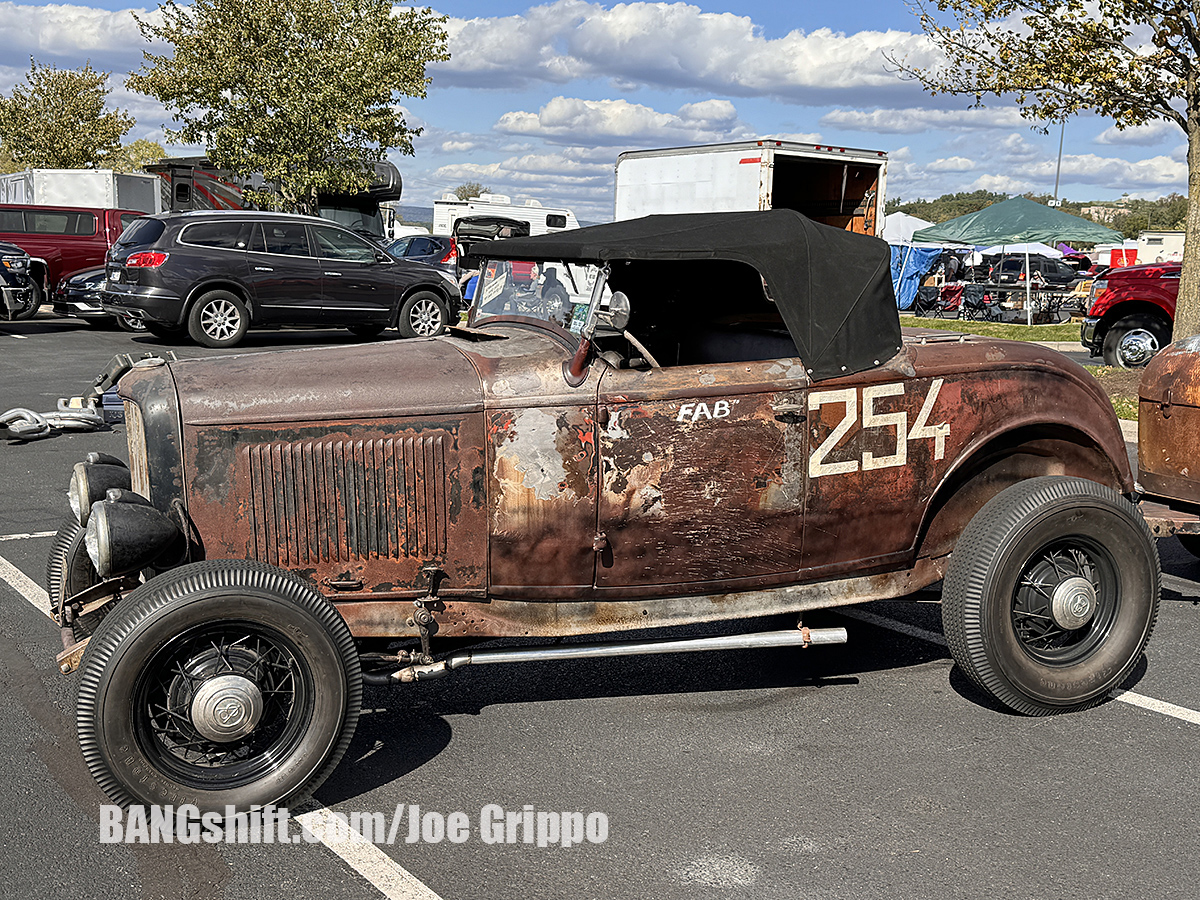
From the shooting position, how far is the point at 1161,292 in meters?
13.8

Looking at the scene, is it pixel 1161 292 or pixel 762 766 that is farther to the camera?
pixel 1161 292

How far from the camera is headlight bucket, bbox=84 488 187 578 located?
3.23 m

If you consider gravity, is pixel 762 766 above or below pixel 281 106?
below

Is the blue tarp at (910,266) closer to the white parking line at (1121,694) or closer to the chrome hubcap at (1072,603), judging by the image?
the white parking line at (1121,694)

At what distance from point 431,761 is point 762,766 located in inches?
46.2

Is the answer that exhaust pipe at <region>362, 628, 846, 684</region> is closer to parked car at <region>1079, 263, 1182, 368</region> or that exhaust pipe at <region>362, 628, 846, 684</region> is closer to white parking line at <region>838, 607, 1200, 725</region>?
white parking line at <region>838, 607, 1200, 725</region>

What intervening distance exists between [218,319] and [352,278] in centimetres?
207

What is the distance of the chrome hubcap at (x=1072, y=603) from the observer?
4.04 metres

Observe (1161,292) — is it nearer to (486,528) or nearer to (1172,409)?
(1172,409)

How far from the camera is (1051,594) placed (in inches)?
160

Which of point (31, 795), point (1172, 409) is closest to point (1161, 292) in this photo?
point (1172, 409)

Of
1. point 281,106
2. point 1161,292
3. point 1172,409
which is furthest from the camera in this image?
point 281,106

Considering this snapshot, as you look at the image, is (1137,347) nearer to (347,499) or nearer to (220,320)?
(220,320)

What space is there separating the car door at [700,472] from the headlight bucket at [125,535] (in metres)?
1.46
